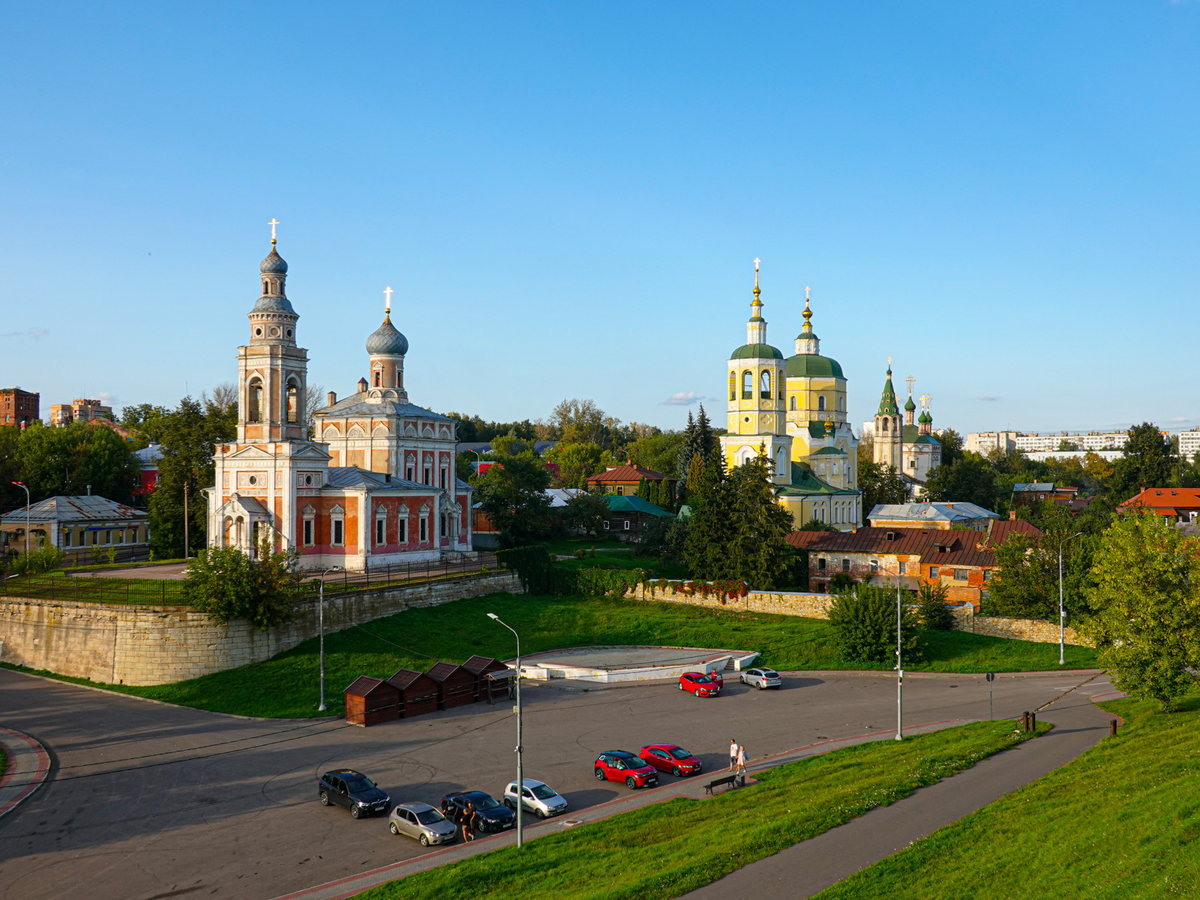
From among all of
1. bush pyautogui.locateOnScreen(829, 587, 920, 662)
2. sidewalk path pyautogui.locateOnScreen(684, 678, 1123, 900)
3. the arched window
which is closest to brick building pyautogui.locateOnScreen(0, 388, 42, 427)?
the arched window

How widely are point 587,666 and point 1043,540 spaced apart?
78.7 ft

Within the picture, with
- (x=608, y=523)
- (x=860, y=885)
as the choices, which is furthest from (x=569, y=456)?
(x=860, y=885)

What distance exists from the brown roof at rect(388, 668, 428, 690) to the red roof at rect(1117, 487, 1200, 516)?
8100cm

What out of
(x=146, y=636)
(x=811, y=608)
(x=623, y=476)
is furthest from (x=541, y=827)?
(x=623, y=476)

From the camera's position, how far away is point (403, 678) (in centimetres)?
3672

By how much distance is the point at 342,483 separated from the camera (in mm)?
51250

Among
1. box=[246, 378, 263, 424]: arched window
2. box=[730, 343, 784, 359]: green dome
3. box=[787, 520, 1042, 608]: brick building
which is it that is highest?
box=[730, 343, 784, 359]: green dome

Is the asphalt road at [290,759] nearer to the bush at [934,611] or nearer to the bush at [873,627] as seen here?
the bush at [873,627]

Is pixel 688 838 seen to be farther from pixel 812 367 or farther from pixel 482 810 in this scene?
pixel 812 367

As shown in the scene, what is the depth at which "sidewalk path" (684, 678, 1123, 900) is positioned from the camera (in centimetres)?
1817

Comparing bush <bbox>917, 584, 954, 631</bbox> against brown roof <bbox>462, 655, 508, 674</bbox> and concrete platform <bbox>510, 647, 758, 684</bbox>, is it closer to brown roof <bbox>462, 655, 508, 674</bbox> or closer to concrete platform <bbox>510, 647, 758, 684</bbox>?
concrete platform <bbox>510, 647, 758, 684</bbox>

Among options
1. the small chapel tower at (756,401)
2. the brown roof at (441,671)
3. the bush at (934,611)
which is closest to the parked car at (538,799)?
the brown roof at (441,671)

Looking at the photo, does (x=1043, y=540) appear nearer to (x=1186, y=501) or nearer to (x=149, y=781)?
(x=149, y=781)

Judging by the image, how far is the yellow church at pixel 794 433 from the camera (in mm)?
72250
